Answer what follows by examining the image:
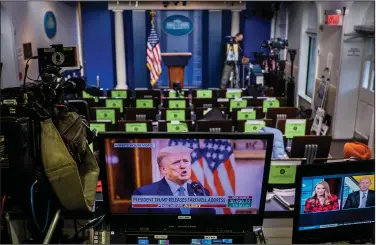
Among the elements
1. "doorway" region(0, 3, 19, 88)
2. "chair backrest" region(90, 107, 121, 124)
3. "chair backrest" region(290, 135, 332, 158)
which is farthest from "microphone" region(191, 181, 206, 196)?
"doorway" region(0, 3, 19, 88)

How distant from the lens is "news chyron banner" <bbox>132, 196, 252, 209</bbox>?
1.67 m

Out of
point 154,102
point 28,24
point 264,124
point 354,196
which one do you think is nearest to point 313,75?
point 154,102

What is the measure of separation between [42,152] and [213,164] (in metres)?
0.65

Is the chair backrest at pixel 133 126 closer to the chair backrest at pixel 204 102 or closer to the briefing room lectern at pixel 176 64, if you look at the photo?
the chair backrest at pixel 204 102

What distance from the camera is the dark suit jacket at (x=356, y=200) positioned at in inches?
68.1

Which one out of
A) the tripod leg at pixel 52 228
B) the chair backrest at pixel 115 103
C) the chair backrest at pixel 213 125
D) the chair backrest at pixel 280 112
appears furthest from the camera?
the chair backrest at pixel 115 103

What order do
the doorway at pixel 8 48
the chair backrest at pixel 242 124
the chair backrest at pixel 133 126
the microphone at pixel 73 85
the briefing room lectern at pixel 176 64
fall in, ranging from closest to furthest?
the microphone at pixel 73 85, the chair backrest at pixel 133 126, the chair backrest at pixel 242 124, the doorway at pixel 8 48, the briefing room lectern at pixel 176 64

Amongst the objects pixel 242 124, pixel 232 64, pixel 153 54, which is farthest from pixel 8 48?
pixel 232 64

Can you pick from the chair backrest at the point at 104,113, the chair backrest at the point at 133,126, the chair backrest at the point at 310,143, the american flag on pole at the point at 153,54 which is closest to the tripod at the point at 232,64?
the american flag on pole at the point at 153,54

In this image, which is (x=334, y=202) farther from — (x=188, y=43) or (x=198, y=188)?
(x=188, y=43)

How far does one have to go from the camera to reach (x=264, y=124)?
17.5ft

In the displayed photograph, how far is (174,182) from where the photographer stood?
1643mm

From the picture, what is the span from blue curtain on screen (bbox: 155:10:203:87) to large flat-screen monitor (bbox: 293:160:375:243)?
11.6 metres

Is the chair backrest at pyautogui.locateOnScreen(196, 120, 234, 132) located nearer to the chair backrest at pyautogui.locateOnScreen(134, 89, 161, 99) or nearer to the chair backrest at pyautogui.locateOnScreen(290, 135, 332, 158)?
the chair backrest at pyautogui.locateOnScreen(290, 135, 332, 158)
